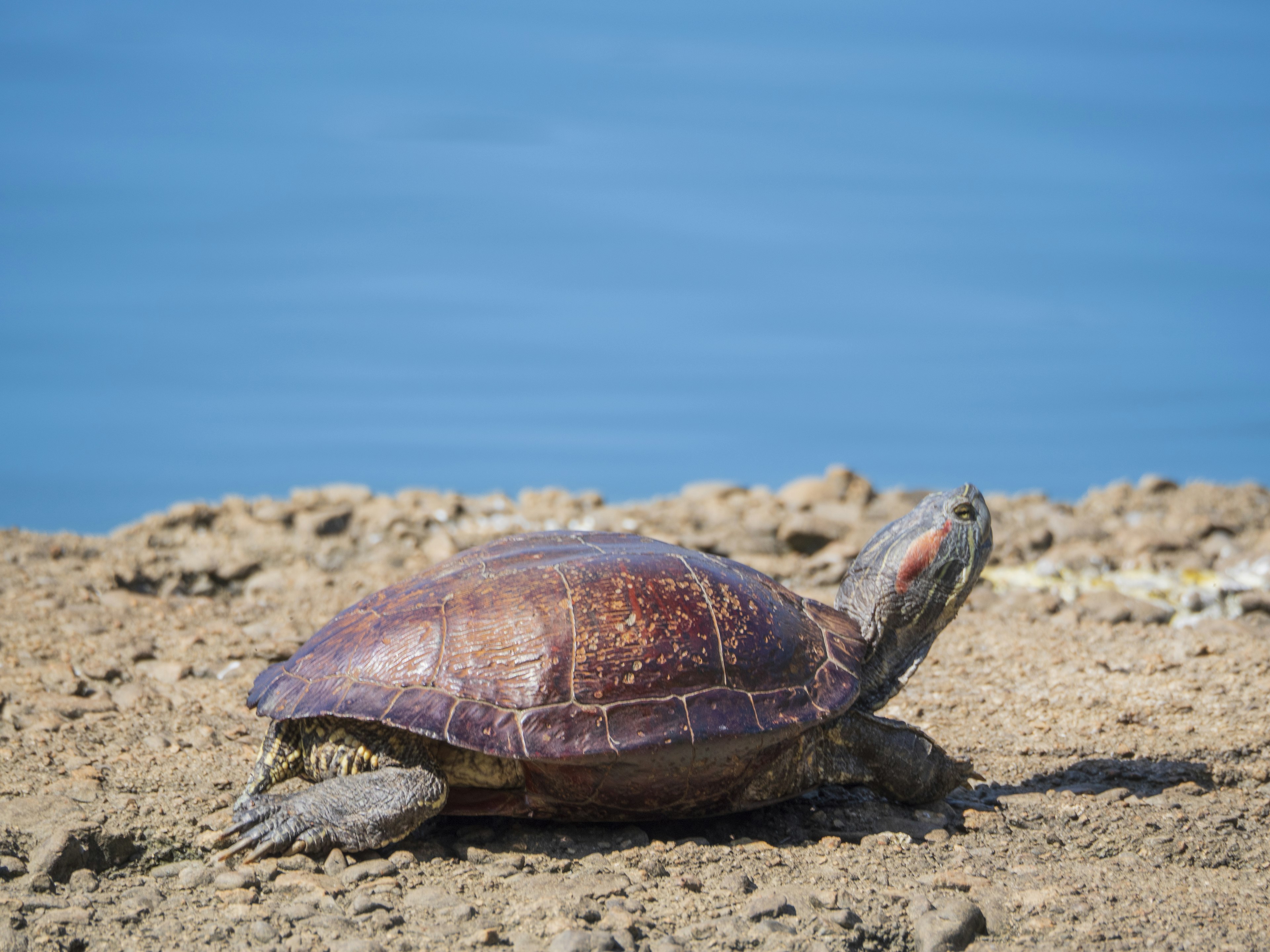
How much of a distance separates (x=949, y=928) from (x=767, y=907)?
634 millimetres

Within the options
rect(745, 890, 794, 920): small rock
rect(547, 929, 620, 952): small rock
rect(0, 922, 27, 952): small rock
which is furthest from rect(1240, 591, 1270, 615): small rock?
rect(0, 922, 27, 952): small rock

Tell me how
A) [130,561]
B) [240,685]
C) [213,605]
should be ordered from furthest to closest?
Result: [130,561]
[213,605]
[240,685]

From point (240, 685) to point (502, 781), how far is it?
303 cm

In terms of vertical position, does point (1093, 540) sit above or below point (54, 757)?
above

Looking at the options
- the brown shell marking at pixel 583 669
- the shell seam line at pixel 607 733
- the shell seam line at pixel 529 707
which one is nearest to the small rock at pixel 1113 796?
the brown shell marking at pixel 583 669

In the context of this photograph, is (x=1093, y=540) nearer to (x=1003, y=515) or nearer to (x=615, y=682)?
(x=1003, y=515)

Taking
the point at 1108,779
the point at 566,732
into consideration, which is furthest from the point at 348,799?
the point at 1108,779

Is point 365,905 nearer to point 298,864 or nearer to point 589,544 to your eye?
point 298,864

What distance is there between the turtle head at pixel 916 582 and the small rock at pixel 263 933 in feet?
8.79

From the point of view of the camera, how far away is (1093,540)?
1137 cm

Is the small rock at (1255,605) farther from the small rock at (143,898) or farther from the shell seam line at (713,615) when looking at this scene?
the small rock at (143,898)

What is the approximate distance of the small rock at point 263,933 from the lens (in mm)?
3881

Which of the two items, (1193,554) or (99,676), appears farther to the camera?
(1193,554)

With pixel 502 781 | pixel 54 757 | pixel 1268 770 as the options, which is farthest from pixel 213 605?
pixel 1268 770
